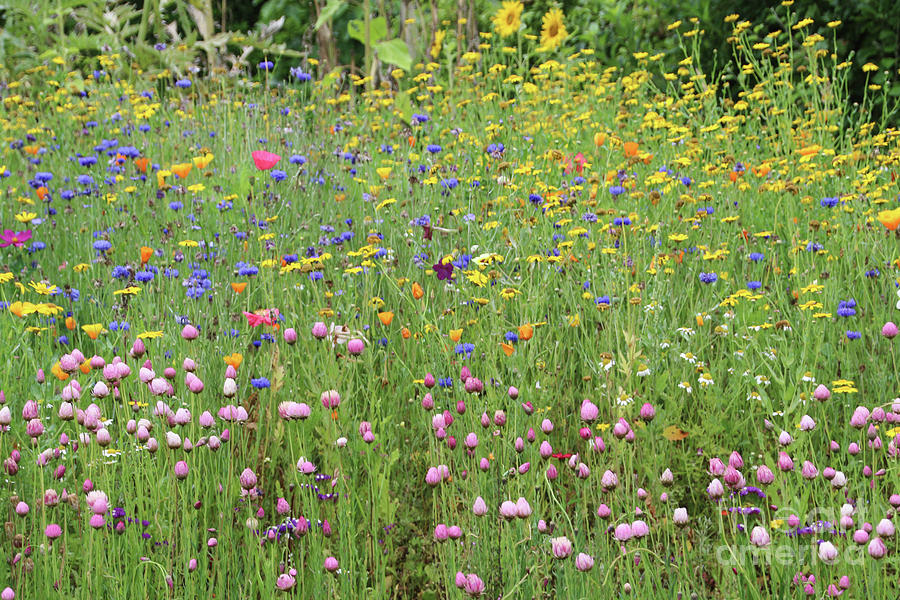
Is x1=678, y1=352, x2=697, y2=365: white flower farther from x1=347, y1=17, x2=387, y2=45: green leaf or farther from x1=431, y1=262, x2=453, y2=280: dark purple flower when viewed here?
x1=347, y1=17, x2=387, y2=45: green leaf

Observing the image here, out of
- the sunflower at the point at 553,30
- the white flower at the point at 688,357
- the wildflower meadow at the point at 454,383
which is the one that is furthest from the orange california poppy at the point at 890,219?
the sunflower at the point at 553,30

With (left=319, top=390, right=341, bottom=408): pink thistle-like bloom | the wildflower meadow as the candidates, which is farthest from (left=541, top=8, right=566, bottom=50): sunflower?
(left=319, top=390, right=341, bottom=408): pink thistle-like bloom

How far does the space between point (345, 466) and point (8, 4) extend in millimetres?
7178

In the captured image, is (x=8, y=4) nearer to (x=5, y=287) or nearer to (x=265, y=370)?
(x=5, y=287)

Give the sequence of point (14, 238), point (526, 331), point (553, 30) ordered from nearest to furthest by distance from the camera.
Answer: point (526, 331) → point (14, 238) → point (553, 30)

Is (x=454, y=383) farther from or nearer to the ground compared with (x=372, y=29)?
nearer to the ground

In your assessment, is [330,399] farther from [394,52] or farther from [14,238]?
[394,52]

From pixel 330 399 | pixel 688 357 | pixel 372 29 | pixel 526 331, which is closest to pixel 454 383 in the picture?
pixel 526 331

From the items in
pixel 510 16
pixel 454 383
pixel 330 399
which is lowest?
pixel 454 383

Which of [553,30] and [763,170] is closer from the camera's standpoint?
[763,170]

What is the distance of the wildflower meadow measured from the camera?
180 centimetres

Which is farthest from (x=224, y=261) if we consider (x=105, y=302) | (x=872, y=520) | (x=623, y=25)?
(x=623, y=25)

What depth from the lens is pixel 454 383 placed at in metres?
2.38

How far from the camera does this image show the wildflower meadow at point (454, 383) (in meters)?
1.80
